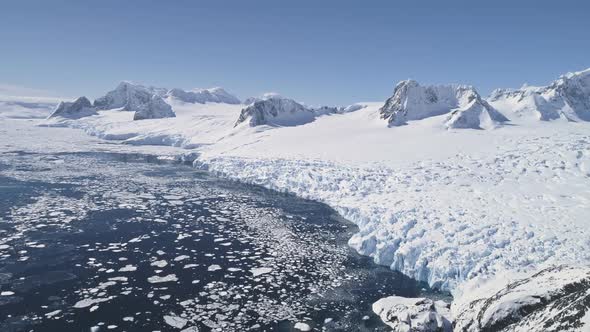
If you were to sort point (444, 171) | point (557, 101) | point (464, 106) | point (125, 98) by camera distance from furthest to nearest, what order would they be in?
point (125, 98), point (464, 106), point (557, 101), point (444, 171)

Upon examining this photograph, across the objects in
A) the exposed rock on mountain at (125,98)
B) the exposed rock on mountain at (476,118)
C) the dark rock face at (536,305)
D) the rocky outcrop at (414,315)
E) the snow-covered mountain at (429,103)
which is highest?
the exposed rock on mountain at (125,98)

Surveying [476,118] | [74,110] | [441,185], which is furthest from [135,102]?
[441,185]

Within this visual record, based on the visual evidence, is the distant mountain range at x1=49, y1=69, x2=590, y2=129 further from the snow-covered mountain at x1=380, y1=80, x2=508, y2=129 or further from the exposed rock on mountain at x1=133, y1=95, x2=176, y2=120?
the exposed rock on mountain at x1=133, y1=95, x2=176, y2=120

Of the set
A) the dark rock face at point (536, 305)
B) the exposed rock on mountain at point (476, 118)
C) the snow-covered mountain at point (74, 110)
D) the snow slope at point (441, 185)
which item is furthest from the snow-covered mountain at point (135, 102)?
the dark rock face at point (536, 305)

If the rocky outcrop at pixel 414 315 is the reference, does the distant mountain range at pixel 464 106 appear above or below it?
above

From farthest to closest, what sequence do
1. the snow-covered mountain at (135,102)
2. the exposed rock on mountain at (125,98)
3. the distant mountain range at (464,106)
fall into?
the exposed rock on mountain at (125,98), the snow-covered mountain at (135,102), the distant mountain range at (464,106)

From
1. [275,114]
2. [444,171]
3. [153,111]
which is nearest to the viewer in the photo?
[444,171]

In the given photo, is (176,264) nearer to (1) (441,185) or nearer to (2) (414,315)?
(2) (414,315)

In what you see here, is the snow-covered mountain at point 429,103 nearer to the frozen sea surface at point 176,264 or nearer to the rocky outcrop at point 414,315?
the frozen sea surface at point 176,264
